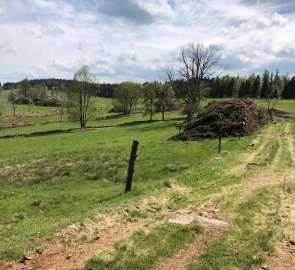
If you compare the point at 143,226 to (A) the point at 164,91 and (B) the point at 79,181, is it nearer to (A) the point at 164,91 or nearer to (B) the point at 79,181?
(B) the point at 79,181

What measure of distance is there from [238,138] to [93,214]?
1078 inches

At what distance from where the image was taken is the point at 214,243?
12.3m

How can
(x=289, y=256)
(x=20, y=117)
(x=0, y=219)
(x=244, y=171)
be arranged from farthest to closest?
(x=20, y=117) → (x=244, y=171) → (x=0, y=219) → (x=289, y=256)

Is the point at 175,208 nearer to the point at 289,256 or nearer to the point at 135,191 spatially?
the point at 135,191

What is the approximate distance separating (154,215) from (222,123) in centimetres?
2738

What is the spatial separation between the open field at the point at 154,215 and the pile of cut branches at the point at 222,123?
11439mm

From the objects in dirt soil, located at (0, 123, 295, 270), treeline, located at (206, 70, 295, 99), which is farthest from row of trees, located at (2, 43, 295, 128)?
dirt soil, located at (0, 123, 295, 270)

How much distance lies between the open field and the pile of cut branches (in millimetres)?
11439

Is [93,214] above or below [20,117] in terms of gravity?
above

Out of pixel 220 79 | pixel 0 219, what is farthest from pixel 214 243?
pixel 220 79

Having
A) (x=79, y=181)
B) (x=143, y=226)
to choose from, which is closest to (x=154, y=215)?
(x=143, y=226)

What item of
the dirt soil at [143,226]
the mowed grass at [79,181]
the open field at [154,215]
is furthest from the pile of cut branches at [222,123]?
the dirt soil at [143,226]

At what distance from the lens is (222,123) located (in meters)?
41.2

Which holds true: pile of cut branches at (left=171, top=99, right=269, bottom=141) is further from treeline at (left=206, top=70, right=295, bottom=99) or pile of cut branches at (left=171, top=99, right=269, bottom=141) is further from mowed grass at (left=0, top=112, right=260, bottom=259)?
treeline at (left=206, top=70, right=295, bottom=99)
